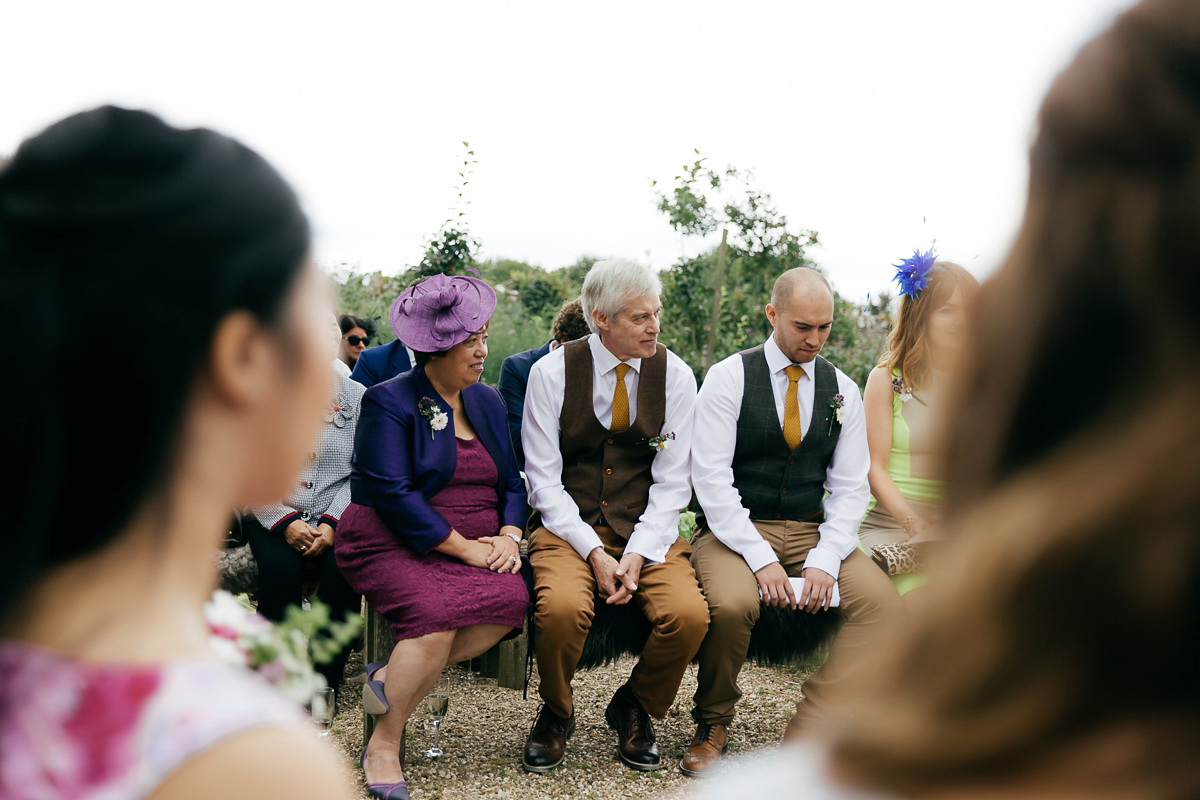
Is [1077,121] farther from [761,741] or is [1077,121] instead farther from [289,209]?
[761,741]

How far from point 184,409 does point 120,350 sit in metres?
0.08

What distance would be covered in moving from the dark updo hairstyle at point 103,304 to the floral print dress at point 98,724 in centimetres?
9

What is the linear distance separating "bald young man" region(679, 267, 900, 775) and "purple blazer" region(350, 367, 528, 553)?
3.30ft

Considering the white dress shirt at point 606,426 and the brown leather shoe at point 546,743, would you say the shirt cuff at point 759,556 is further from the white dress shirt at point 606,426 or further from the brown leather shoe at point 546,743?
the brown leather shoe at point 546,743

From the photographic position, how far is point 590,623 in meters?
3.79

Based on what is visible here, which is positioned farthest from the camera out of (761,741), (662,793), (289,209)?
(761,741)

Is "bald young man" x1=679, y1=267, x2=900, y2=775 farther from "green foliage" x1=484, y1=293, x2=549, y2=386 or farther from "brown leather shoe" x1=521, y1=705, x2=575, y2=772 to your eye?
"green foliage" x1=484, y1=293, x2=549, y2=386

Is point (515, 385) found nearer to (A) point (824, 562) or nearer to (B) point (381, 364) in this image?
(B) point (381, 364)

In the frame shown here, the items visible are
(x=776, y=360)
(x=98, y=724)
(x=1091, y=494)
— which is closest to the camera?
(x=1091, y=494)

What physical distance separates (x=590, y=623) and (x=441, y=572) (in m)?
0.69

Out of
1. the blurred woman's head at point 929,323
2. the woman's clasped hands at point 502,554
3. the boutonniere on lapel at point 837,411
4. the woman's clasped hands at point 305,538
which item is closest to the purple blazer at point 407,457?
the woman's clasped hands at point 502,554

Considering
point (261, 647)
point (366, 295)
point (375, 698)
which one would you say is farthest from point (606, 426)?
point (366, 295)

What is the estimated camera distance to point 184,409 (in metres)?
0.84

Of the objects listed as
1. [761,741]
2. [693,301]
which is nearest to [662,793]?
[761,741]
